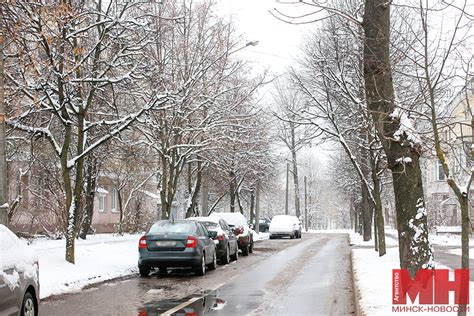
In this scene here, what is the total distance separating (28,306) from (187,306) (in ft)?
10.2

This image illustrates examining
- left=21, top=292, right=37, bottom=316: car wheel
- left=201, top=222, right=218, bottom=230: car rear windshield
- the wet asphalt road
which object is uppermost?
left=201, top=222, right=218, bottom=230: car rear windshield

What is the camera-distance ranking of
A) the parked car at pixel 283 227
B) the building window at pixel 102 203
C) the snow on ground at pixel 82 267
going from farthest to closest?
the building window at pixel 102 203, the parked car at pixel 283 227, the snow on ground at pixel 82 267

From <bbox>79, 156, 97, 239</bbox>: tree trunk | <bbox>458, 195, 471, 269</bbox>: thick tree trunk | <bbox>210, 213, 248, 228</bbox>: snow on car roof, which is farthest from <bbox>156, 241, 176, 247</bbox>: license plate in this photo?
<bbox>79, 156, 97, 239</bbox>: tree trunk

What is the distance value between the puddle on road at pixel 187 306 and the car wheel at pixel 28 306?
1.87m

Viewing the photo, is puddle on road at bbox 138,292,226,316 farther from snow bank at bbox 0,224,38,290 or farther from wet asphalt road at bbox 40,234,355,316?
snow bank at bbox 0,224,38,290

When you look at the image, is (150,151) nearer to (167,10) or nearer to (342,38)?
(167,10)

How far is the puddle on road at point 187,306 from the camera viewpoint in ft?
31.8

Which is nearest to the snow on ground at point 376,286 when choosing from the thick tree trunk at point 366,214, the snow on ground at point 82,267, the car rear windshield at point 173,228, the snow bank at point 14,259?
the car rear windshield at point 173,228

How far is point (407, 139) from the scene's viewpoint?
9234mm

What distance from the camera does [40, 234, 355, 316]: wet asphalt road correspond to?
393 inches

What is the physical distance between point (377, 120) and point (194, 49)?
14782 mm

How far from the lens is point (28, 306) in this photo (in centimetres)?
798

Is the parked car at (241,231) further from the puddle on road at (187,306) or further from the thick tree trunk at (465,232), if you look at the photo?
the thick tree trunk at (465,232)

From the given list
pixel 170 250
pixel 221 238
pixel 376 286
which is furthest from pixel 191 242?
pixel 376 286
